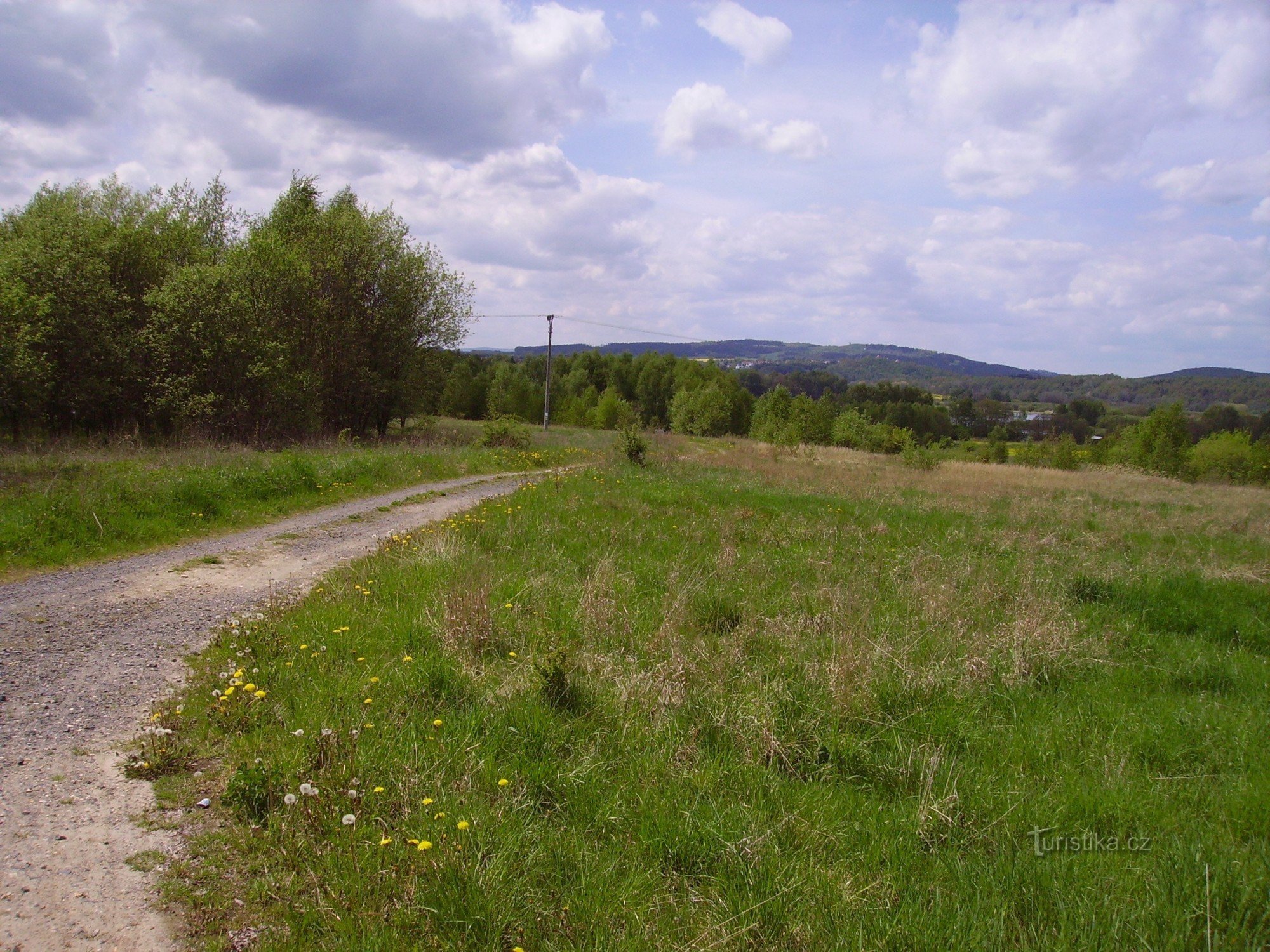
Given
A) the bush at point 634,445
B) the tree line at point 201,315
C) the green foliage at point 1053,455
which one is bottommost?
the green foliage at point 1053,455

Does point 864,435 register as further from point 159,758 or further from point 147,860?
point 147,860

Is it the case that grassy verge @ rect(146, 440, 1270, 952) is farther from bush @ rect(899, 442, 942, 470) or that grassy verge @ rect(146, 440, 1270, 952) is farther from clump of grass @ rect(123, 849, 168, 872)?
bush @ rect(899, 442, 942, 470)

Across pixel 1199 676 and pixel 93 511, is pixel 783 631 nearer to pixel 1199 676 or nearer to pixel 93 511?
pixel 1199 676

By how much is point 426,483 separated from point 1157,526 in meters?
20.0

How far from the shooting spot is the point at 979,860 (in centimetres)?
356

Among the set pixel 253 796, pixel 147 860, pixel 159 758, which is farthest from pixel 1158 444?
pixel 147 860

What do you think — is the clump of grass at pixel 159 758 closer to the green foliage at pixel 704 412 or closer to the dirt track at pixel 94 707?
the dirt track at pixel 94 707

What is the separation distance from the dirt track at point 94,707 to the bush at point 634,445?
13.5 meters

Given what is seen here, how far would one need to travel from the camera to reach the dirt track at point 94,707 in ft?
9.48

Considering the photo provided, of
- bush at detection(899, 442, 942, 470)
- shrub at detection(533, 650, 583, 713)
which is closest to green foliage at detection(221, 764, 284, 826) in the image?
shrub at detection(533, 650, 583, 713)

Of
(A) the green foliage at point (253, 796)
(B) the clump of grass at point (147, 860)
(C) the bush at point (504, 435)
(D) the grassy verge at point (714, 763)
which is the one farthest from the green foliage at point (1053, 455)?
(B) the clump of grass at point (147, 860)

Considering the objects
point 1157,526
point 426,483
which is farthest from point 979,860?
point 1157,526

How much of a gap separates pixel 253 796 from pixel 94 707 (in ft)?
6.59

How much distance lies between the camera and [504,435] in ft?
92.9
